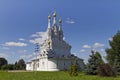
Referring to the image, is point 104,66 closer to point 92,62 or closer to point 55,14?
point 92,62

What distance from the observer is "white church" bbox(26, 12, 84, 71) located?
86750mm

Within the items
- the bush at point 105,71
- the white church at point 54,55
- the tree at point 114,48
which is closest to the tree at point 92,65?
the bush at point 105,71

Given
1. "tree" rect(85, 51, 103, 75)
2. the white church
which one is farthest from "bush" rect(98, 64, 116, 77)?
the white church

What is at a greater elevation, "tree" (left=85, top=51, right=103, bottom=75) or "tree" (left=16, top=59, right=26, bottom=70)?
"tree" (left=16, top=59, right=26, bottom=70)

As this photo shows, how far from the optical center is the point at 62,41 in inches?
3942

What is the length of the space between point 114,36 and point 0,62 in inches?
3561

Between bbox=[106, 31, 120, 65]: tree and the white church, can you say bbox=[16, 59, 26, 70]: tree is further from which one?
bbox=[106, 31, 120, 65]: tree

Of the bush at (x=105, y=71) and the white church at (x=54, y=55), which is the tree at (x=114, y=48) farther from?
the white church at (x=54, y=55)

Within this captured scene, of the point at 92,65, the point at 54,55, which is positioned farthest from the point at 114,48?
the point at 54,55

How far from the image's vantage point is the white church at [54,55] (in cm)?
8675

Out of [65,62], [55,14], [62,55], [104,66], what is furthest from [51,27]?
[104,66]

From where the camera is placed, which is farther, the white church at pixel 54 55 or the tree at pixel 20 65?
the tree at pixel 20 65

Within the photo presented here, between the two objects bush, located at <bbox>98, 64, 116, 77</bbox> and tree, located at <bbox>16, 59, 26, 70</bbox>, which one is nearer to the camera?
bush, located at <bbox>98, 64, 116, 77</bbox>

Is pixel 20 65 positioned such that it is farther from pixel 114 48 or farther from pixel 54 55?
pixel 114 48
